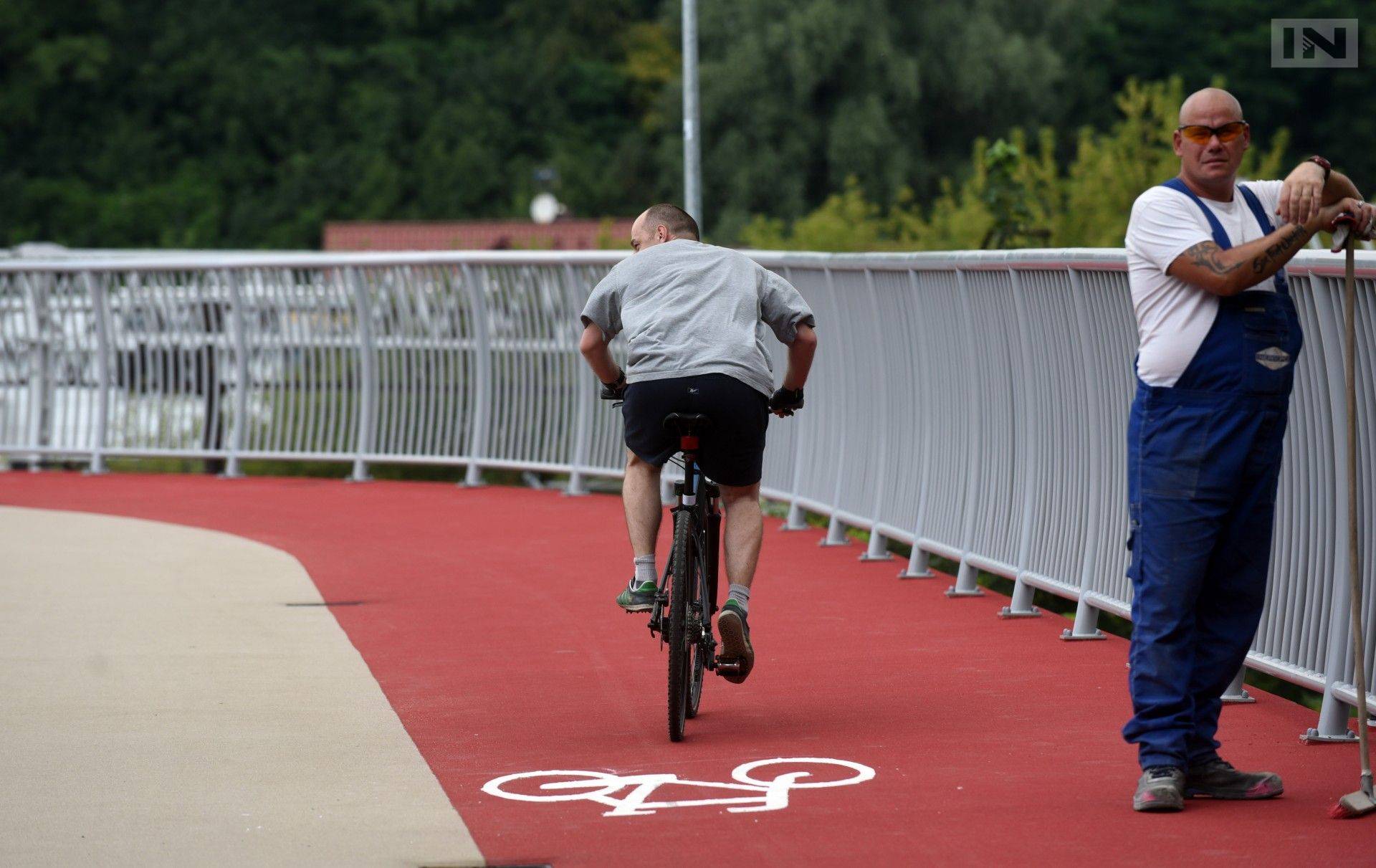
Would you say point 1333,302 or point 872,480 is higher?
point 1333,302

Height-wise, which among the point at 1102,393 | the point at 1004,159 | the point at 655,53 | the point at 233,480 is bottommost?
the point at 233,480

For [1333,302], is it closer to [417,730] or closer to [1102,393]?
[1102,393]

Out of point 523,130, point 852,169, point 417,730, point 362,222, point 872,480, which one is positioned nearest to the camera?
point 417,730

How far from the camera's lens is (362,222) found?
198 feet

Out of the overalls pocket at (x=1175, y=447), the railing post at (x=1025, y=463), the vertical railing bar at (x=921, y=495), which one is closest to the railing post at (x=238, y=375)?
the vertical railing bar at (x=921, y=495)

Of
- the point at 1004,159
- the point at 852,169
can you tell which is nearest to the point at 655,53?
the point at 852,169

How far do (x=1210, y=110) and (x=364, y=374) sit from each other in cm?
1127

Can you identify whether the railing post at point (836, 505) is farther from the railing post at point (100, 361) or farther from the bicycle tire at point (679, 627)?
the railing post at point (100, 361)

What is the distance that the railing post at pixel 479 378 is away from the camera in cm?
1589

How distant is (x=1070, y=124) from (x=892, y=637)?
176 ft

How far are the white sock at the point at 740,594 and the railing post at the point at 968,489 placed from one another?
10.1 feet

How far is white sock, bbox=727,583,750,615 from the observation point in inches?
284

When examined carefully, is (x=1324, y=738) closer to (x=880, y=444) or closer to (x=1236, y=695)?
(x=1236, y=695)

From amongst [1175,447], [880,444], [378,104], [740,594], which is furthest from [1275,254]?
[378,104]
